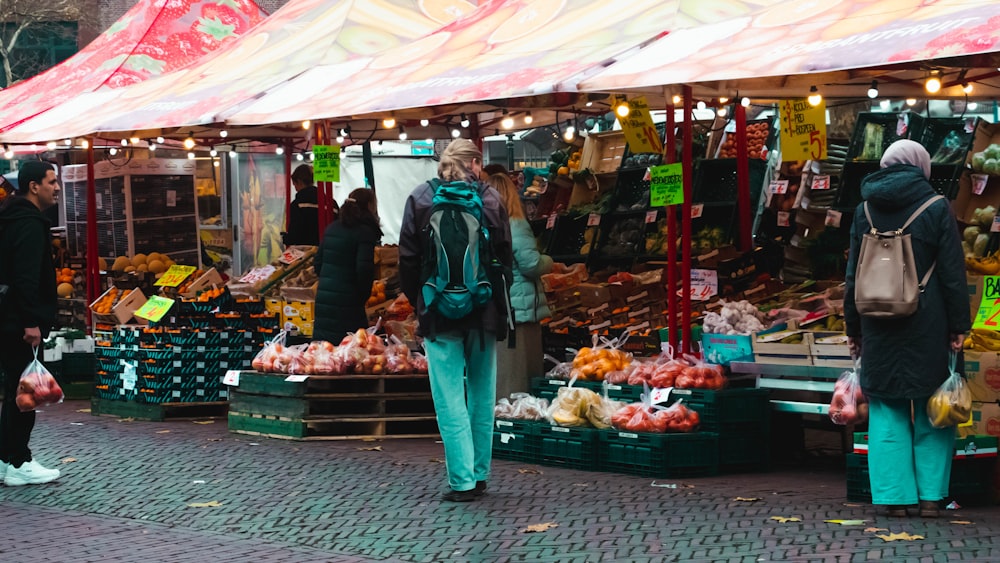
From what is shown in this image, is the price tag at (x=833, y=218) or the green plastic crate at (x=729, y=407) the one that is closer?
the green plastic crate at (x=729, y=407)

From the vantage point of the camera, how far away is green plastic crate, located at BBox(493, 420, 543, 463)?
9.59m

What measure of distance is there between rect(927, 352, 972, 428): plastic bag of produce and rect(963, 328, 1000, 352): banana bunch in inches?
44.4

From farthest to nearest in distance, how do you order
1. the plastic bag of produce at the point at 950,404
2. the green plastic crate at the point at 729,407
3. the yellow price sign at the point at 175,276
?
the yellow price sign at the point at 175,276 < the green plastic crate at the point at 729,407 < the plastic bag of produce at the point at 950,404

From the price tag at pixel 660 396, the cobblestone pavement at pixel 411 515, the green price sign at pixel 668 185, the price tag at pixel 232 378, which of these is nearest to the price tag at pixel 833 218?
the green price sign at pixel 668 185

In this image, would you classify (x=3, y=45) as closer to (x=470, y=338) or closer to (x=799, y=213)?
(x=799, y=213)

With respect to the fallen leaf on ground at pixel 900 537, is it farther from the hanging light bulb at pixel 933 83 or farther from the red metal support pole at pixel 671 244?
the hanging light bulb at pixel 933 83

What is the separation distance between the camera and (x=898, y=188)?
7.26 m

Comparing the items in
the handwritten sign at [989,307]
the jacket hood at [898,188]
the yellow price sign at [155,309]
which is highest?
the jacket hood at [898,188]

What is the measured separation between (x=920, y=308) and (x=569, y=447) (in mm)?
2887

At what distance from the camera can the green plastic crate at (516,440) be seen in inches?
378

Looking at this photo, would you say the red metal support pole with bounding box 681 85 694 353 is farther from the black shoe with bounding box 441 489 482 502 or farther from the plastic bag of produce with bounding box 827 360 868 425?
the black shoe with bounding box 441 489 482 502

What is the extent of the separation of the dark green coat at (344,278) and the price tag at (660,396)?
3.13 meters

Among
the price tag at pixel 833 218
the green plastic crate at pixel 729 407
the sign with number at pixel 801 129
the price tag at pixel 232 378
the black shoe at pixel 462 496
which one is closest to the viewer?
the black shoe at pixel 462 496

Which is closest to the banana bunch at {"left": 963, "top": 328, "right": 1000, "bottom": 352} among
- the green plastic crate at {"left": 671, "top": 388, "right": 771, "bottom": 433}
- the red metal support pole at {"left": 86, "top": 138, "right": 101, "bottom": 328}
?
the green plastic crate at {"left": 671, "top": 388, "right": 771, "bottom": 433}
